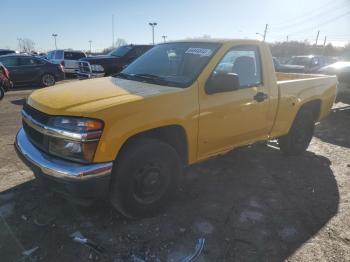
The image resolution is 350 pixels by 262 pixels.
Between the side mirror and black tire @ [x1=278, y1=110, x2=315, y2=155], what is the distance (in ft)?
7.37

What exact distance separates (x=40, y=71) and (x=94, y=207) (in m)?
12.7

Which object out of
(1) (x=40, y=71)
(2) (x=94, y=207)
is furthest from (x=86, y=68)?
(2) (x=94, y=207)

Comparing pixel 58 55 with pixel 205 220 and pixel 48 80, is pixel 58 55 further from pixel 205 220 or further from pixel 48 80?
pixel 205 220

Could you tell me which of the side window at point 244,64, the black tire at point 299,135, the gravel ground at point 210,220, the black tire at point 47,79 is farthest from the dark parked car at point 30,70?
the side window at point 244,64

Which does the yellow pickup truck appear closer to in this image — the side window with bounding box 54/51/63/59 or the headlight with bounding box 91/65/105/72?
the headlight with bounding box 91/65/105/72

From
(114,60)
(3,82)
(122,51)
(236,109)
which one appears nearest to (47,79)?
(114,60)

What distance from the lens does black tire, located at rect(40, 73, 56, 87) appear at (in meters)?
15.1

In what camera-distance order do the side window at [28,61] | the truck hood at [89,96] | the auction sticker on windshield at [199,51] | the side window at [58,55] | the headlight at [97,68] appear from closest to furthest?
the truck hood at [89,96] → the auction sticker on windshield at [199,51] → the headlight at [97,68] → the side window at [28,61] → the side window at [58,55]

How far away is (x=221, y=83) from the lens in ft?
12.4

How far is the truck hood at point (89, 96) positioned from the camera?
314 cm

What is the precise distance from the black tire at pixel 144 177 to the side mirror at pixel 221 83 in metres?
0.82

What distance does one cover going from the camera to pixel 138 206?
3.54 meters

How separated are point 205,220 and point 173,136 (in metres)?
0.99

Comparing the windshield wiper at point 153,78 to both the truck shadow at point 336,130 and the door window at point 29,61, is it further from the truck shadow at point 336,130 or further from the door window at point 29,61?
the door window at point 29,61
